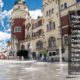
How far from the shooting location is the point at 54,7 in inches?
1539

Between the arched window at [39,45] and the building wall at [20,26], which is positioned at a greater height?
the building wall at [20,26]

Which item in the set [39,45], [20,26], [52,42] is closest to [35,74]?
[52,42]

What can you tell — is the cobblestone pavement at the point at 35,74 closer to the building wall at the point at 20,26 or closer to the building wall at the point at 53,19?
the building wall at the point at 53,19

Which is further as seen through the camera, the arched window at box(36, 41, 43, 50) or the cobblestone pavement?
the arched window at box(36, 41, 43, 50)

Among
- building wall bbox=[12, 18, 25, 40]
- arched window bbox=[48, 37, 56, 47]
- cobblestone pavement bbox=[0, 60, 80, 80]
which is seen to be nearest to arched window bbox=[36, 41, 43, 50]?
arched window bbox=[48, 37, 56, 47]

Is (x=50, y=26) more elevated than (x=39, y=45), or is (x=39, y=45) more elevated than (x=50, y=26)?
(x=50, y=26)

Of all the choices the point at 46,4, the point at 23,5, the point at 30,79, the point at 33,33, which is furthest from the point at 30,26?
the point at 30,79

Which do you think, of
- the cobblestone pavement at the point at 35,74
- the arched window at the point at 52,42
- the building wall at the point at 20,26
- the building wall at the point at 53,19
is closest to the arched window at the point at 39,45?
the building wall at the point at 53,19

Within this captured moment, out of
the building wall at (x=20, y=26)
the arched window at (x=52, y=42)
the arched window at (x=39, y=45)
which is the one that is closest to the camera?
the arched window at (x=52, y=42)

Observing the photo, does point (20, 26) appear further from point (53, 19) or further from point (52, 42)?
point (52, 42)

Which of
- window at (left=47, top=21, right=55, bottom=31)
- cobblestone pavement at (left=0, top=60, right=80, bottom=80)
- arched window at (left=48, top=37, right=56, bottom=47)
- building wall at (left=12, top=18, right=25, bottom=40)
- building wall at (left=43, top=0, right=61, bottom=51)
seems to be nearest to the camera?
cobblestone pavement at (left=0, top=60, right=80, bottom=80)

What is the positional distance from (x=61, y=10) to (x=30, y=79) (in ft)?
88.5

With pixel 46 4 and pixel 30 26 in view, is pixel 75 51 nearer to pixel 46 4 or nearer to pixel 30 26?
pixel 46 4

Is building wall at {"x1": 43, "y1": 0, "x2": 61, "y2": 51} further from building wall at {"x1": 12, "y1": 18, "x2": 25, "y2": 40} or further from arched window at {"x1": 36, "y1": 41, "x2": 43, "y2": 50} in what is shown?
building wall at {"x1": 12, "y1": 18, "x2": 25, "y2": 40}
